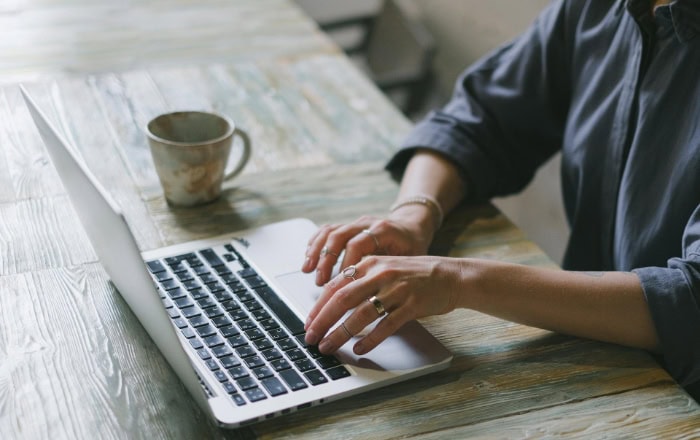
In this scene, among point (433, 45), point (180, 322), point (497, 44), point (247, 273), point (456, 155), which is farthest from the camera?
point (433, 45)

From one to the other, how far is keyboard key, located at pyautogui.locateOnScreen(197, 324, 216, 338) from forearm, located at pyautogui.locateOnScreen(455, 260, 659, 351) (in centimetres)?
27

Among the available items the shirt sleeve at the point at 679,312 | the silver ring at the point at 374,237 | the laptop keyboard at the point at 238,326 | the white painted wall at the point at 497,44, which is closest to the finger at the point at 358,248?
the silver ring at the point at 374,237

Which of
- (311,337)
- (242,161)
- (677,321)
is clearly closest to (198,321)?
(311,337)

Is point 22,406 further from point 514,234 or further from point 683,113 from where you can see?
point 683,113

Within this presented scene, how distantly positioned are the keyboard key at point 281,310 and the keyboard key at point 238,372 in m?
0.09

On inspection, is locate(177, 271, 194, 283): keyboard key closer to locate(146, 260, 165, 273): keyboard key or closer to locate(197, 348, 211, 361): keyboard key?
locate(146, 260, 165, 273): keyboard key

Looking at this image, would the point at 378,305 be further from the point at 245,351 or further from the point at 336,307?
the point at 245,351

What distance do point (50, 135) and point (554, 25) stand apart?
0.75 m

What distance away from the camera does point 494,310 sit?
94 centimetres

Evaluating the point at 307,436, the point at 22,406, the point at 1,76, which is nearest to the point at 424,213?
the point at 307,436

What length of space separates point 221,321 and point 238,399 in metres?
0.13

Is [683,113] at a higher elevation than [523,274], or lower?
higher

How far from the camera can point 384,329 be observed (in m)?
0.86

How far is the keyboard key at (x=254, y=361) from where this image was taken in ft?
2.70
